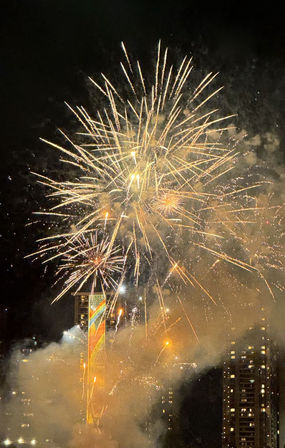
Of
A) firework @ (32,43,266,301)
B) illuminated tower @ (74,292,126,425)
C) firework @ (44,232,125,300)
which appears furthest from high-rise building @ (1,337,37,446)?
firework @ (32,43,266,301)

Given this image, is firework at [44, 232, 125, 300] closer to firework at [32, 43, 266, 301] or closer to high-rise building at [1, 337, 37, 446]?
firework at [32, 43, 266, 301]

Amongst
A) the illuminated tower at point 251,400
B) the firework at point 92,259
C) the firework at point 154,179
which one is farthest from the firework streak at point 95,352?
the illuminated tower at point 251,400

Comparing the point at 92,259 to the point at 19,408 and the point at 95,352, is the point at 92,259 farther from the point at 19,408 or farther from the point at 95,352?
the point at 19,408

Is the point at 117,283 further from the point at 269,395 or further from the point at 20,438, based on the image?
the point at 269,395

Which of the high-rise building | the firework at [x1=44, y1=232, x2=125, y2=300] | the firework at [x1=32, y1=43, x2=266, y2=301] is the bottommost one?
the high-rise building

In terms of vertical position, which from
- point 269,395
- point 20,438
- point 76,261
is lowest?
point 20,438

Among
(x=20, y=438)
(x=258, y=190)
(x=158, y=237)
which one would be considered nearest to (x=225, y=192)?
(x=258, y=190)

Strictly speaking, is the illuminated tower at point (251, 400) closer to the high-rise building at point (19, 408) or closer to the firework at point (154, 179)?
the high-rise building at point (19, 408)
